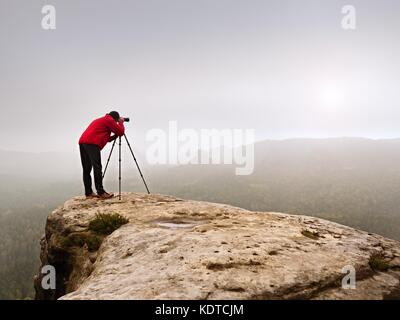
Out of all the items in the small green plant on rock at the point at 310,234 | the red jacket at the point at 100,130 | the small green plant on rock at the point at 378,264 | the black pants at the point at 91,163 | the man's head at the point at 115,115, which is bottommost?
the small green plant on rock at the point at 378,264

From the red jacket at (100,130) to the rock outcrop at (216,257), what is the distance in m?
3.44

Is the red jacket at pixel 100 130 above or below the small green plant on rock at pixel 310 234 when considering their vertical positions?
above

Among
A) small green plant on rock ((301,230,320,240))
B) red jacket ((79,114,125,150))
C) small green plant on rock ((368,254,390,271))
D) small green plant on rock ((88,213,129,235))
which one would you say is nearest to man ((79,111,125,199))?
red jacket ((79,114,125,150))

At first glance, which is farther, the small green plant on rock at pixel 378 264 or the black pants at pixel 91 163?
the black pants at pixel 91 163

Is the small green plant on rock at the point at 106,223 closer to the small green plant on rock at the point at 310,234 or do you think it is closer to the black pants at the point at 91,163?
the black pants at the point at 91,163

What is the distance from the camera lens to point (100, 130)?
A: 49.3 feet

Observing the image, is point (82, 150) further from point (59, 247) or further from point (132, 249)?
point (132, 249)

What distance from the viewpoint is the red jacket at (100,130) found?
14781 mm

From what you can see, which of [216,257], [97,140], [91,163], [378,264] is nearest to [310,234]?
[378,264]

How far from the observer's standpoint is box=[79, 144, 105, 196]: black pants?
14773 millimetres

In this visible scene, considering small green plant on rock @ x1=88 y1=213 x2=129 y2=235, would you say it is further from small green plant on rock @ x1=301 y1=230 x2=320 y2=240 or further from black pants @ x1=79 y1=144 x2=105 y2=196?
small green plant on rock @ x1=301 y1=230 x2=320 y2=240

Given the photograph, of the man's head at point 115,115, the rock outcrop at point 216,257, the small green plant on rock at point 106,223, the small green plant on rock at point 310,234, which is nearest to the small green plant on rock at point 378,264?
the rock outcrop at point 216,257

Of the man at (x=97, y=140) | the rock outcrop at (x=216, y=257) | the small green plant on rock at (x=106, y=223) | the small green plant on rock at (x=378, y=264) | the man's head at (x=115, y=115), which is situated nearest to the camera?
the rock outcrop at (x=216, y=257)

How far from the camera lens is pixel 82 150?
50.1 ft
